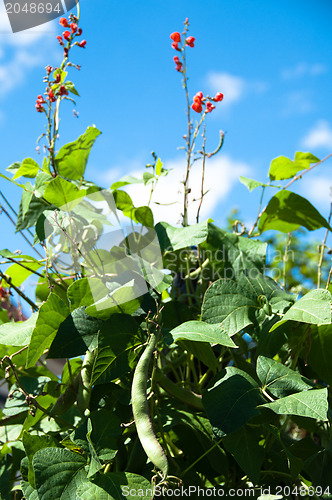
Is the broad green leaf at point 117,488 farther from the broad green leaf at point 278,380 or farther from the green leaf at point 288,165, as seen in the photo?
the green leaf at point 288,165

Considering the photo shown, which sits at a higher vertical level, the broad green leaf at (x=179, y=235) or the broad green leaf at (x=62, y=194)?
the broad green leaf at (x=62, y=194)

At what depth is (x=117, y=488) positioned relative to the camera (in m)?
0.63

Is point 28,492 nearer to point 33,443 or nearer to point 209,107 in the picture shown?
point 33,443

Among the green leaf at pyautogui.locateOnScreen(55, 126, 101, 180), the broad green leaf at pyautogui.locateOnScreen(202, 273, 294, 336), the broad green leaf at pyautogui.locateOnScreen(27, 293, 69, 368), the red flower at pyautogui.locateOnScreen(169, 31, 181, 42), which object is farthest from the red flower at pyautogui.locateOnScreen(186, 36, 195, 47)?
the broad green leaf at pyautogui.locateOnScreen(27, 293, 69, 368)

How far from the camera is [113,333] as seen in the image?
706mm

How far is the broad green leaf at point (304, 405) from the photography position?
610 mm

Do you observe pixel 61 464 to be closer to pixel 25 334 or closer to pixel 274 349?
pixel 25 334

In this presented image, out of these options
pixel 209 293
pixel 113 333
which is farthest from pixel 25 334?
pixel 209 293

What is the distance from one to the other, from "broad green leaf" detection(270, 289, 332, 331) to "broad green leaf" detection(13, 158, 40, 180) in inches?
26.1

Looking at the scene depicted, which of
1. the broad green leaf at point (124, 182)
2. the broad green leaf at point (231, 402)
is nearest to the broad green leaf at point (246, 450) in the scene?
the broad green leaf at point (231, 402)

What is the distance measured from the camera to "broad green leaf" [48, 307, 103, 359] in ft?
2.38

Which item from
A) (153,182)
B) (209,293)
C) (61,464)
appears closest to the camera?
(61,464)

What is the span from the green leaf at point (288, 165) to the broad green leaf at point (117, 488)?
2.39ft

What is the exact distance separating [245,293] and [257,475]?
0.29m
